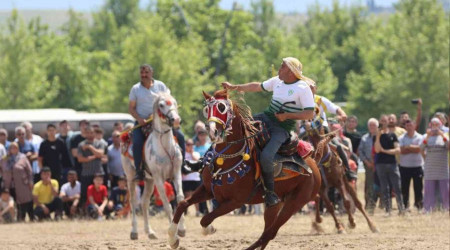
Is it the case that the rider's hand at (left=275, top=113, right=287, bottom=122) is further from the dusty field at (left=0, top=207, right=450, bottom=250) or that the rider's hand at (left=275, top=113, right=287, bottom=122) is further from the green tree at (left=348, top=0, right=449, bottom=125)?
the green tree at (left=348, top=0, right=449, bottom=125)

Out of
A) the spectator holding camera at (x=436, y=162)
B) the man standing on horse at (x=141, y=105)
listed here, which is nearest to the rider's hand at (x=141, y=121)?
the man standing on horse at (x=141, y=105)

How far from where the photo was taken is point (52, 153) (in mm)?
24906

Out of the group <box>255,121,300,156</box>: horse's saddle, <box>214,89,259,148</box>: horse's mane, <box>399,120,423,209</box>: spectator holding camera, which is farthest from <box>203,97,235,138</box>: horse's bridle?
<box>399,120,423,209</box>: spectator holding camera

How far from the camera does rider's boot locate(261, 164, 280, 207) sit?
13.7m

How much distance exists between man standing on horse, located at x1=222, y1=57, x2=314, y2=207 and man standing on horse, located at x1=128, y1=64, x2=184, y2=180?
4741 mm

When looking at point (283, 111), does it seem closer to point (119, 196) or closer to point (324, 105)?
point (324, 105)

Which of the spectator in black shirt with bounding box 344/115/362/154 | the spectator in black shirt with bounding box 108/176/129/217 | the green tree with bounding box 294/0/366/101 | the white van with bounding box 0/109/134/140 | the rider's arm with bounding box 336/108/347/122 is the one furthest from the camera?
the green tree with bounding box 294/0/366/101

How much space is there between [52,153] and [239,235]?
7.50 meters

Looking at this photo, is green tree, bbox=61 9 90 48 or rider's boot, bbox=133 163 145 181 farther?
green tree, bbox=61 9 90 48

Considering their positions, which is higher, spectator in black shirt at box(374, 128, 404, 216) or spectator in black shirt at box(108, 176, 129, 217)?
spectator in black shirt at box(374, 128, 404, 216)

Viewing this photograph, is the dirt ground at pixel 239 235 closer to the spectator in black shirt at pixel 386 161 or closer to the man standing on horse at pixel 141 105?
the spectator in black shirt at pixel 386 161

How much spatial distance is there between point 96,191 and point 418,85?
29102 millimetres

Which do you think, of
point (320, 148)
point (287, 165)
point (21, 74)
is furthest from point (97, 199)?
point (21, 74)

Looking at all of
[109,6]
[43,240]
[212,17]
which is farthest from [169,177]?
[109,6]
